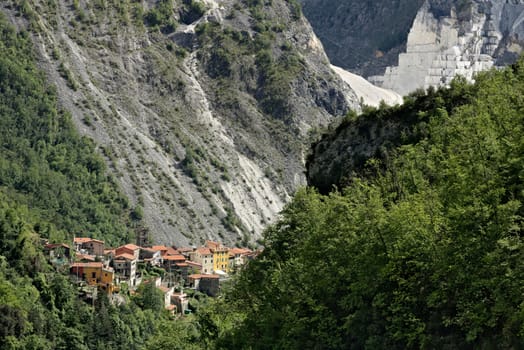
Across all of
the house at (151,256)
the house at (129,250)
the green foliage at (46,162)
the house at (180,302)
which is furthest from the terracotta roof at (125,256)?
the green foliage at (46,162)

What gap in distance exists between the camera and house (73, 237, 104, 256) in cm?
12388

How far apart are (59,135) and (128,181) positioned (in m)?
9.39

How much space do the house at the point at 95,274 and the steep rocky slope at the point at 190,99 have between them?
2796cm

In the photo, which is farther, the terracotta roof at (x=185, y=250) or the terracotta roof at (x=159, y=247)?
the terracotta roof at (x=185, y=250)

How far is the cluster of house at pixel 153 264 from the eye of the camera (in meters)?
111

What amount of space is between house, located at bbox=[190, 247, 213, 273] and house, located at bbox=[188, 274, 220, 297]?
340 centimetres

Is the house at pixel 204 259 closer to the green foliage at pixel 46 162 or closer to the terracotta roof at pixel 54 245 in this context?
the green foliage at pixel 46 162

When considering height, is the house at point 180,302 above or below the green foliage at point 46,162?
below

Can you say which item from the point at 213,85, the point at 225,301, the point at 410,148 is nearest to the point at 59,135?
the point at 213,85

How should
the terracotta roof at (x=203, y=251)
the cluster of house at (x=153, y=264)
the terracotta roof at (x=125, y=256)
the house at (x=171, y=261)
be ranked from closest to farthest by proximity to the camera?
the cluster of house at (x=153, y=264) → the terracotta roof at (x=125, y=256) → the house at (x=171, y=261) → the terracotta roof at (x=203, y=251)

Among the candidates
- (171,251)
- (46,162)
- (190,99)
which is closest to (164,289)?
(171,251)

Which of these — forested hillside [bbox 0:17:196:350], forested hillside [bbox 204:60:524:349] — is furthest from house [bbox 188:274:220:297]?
forested hillside [bbox 204:60:524:349]

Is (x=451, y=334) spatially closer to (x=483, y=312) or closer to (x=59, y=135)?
(x=483, y=312)

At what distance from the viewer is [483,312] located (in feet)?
109
